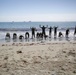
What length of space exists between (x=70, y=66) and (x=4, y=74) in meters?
3.07

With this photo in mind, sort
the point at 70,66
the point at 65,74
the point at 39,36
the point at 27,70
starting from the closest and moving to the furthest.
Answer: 1. the point at 65,74
2. the point at 27,70
3. the point at 70,66
4. the point at 39,36

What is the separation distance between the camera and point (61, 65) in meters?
Answer: 6.80

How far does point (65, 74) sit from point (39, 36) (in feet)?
49.8

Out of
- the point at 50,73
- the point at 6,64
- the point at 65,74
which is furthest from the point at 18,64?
the point at 65,74

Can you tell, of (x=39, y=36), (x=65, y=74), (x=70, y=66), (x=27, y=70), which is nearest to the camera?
(x=65, y=74)

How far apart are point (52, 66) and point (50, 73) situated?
0.89m

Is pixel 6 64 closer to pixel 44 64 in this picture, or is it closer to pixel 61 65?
pixel 44 64

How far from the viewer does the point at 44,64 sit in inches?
276

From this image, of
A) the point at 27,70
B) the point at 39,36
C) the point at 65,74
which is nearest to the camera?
the point at 65,74

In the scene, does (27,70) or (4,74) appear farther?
(27,70)

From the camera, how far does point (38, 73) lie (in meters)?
5.81

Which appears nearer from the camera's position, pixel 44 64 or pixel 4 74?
pixel 4 74

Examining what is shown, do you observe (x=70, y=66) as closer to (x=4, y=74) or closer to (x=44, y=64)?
(x=44, y=64)

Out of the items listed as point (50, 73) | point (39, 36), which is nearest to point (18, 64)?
point (50, 73)
